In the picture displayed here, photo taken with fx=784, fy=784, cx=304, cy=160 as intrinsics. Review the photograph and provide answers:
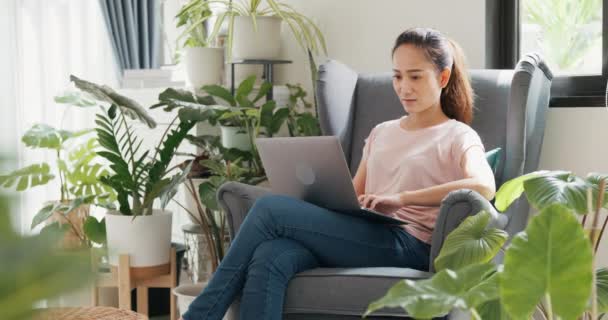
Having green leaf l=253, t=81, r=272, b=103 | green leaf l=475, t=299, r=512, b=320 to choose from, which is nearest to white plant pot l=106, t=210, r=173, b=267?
green leaf l=253, t=81, r=272, b=103

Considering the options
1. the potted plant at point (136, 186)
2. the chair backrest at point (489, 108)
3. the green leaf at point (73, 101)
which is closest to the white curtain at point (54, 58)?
the green leaf at point (73, 101)

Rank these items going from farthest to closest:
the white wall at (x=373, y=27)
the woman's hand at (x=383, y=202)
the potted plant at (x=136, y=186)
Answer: the potted plant at (x=136, y=186), the white wall at (x=373, y=27), the woman's hand at (x=383, y=202)

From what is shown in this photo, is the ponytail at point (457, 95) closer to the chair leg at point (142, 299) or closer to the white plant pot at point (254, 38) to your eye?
the white plant pot at point (254, 38)

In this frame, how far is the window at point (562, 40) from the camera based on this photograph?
2582 mm

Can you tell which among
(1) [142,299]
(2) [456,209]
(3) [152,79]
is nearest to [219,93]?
(3) [152,79]

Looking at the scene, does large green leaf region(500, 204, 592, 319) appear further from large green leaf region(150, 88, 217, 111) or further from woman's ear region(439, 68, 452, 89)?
large green leaf region(150, 88, 217, 111)

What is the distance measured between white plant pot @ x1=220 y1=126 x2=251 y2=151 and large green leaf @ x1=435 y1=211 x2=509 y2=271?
1.69 m

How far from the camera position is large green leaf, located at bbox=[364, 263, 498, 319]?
1042mm

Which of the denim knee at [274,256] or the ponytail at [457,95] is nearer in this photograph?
the denim knee at [274,256]

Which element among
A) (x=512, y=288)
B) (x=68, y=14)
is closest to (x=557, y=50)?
(x=512, y=288)

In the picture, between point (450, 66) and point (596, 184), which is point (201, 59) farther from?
point (596, 184)

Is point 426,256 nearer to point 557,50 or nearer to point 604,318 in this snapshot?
point 604,318

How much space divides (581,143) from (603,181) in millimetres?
1094

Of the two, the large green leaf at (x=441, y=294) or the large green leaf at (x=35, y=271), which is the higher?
the large green leaf at (x=35, y=271)
